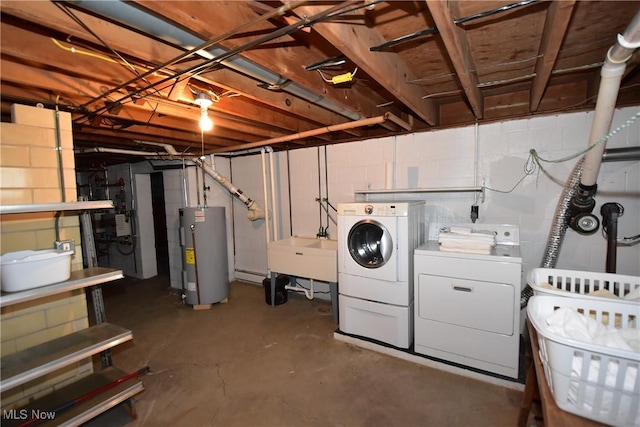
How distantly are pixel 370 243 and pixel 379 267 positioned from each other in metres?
0.33

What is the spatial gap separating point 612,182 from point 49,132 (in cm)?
429

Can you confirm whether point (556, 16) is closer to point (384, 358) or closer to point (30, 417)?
point (384, 358)

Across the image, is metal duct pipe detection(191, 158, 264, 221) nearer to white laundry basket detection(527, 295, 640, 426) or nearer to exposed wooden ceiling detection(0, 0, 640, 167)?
exposed wooden ceiling detection(0, 0, 640, 167)

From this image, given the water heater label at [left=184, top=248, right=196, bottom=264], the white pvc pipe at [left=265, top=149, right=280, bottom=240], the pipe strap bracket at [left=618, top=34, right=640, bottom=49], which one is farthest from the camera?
the white pvc pipe at [left=265, top=149, right=280, bottom=240]

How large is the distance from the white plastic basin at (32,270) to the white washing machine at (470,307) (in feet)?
8.26

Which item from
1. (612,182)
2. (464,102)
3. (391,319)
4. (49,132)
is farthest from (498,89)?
(49,132)

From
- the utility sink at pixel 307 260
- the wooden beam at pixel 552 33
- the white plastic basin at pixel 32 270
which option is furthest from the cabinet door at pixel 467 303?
the white plastic basin at pixel 32 270

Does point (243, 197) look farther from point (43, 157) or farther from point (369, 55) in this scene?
point (369, 55)

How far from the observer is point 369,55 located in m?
1.60

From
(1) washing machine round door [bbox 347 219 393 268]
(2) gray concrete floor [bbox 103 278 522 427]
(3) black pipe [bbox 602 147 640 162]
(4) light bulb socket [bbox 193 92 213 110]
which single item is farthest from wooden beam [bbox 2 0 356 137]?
(3) black pipe [bbox 602 147 640 162]

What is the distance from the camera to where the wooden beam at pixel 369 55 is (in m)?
1.28

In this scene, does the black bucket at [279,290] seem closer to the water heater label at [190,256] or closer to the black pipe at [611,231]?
the water heater label at [190,256]

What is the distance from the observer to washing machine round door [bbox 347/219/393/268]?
8.60 feet

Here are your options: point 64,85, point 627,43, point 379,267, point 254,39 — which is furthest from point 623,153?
point 64,85
